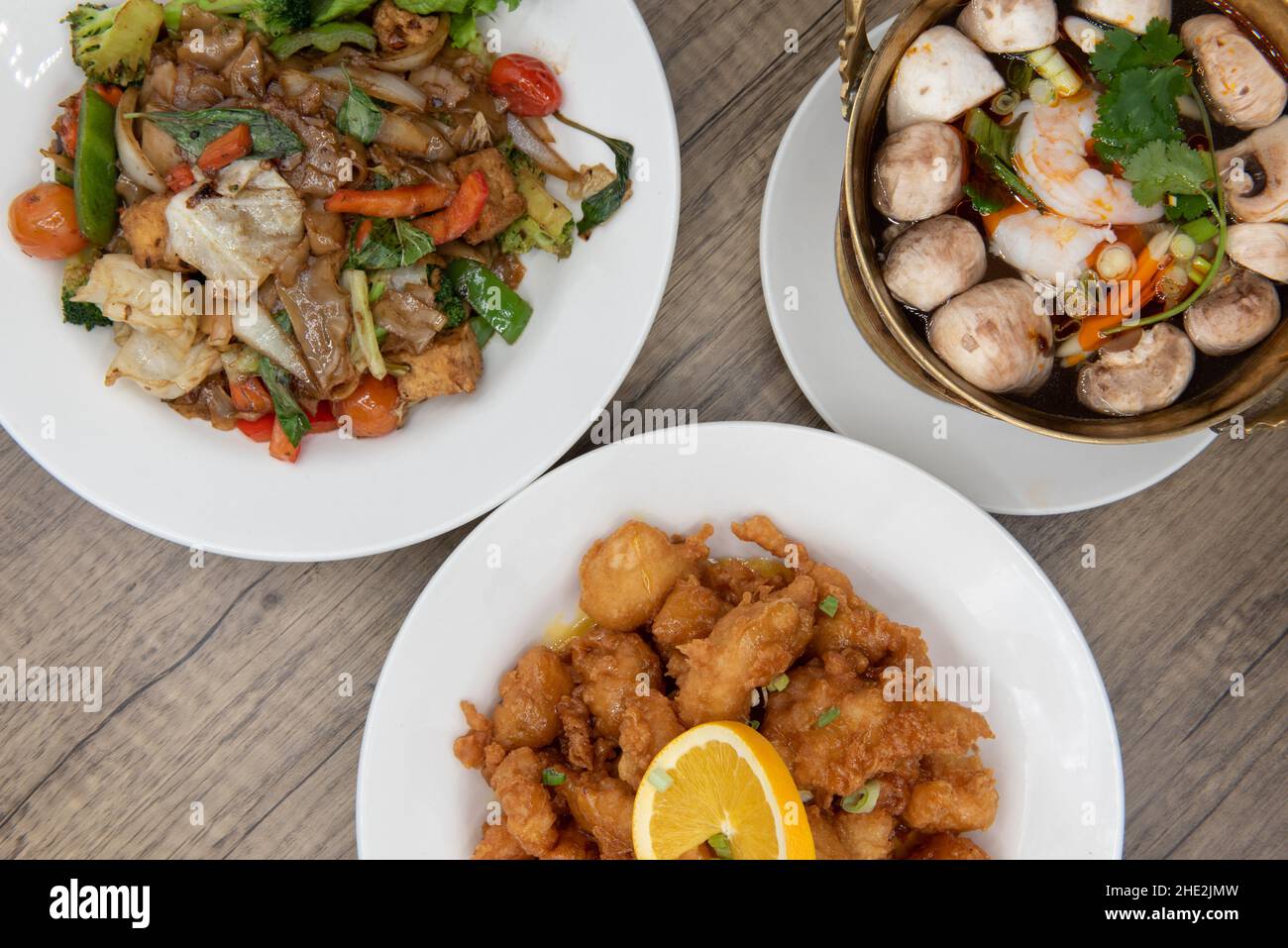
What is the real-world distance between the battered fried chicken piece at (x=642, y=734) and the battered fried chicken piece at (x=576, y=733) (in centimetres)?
12

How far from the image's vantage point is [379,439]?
222 centimetres

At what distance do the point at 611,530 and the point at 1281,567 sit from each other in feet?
6.12

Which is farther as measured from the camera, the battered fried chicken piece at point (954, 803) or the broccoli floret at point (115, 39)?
the battered fried chicken piece at point (954, 803)

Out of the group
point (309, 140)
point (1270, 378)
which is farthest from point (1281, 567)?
point (309, 140)

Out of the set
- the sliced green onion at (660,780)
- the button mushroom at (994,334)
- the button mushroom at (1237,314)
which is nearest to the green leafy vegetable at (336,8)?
the button mushroom at (994,334)

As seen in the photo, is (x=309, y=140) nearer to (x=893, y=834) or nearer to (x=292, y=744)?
(x=292, y=744)

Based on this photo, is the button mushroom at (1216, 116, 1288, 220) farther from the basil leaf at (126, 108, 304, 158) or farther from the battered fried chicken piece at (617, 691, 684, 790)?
the basil leaf at (126, 108, 304, 158)

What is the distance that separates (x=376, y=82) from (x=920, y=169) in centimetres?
120

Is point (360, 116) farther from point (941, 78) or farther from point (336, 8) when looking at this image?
point (941, 78)

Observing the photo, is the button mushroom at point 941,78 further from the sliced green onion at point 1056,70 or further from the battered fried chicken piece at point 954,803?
the battered fried chicken piece at point 954,803

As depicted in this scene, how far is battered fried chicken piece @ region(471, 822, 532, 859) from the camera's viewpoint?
2246mm

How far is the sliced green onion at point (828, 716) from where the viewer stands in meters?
2.15

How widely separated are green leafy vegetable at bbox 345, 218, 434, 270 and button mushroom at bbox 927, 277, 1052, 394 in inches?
45.1

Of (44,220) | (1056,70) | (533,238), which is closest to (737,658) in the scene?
(533,238)
